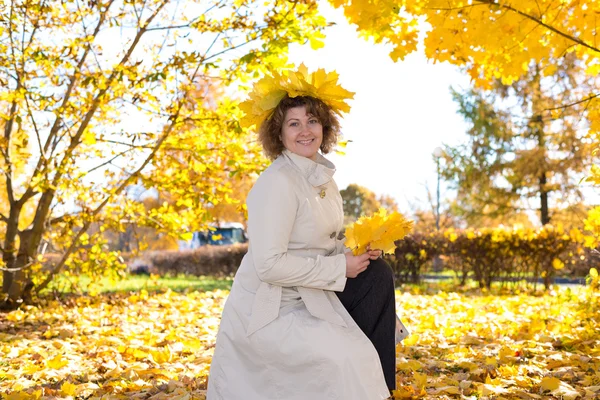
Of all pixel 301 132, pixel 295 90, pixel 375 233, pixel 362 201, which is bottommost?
pixel 375 233

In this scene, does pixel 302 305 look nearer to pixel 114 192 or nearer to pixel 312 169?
pixel 312 169

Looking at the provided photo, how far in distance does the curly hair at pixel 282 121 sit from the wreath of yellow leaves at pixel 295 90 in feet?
0.08

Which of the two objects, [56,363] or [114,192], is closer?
[56,363]

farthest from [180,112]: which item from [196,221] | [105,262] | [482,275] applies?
[482,275]

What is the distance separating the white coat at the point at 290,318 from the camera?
216 cm

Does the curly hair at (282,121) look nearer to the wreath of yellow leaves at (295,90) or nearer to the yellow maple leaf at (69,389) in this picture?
the wreath of yellow leaves at (295,90)

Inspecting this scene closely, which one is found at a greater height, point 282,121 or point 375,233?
point 282,121

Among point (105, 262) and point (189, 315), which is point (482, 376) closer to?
point (189, 315)

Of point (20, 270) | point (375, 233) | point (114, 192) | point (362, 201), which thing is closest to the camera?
point (375, 233)

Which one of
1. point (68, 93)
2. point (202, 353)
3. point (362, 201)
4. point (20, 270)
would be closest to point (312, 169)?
point (202, 353)

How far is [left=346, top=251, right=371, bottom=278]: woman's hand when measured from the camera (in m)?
2.33


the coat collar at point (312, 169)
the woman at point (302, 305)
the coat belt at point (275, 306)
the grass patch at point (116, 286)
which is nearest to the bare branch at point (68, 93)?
the grass patch at point (116, 286)

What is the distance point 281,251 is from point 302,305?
25 cm

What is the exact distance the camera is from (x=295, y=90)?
2590 mm
